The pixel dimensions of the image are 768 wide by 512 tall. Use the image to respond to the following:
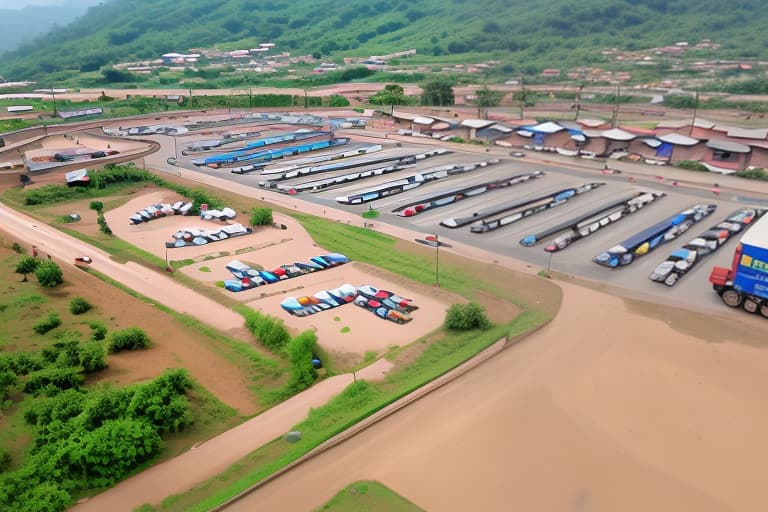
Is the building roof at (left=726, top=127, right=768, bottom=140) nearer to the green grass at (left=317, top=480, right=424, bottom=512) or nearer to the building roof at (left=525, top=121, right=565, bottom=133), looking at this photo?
the building roof at (left=525, top=121, right=565, bottom=133)

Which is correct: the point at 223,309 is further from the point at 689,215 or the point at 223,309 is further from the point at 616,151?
the point at 616,151

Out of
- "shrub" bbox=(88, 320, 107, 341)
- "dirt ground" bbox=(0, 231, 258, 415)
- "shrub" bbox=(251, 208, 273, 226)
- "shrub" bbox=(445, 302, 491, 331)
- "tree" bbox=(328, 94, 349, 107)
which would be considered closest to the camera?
"dirt ground" bbox=(0, 231, 258, 415)

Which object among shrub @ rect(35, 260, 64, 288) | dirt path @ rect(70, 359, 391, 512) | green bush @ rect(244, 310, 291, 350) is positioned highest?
shrub @ rect(35, 260, 64, 288)

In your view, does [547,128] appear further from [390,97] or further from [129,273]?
[129,273]

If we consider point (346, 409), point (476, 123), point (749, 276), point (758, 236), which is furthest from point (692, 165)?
point (346, 409)

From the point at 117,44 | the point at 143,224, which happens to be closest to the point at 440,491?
the point at 143,224

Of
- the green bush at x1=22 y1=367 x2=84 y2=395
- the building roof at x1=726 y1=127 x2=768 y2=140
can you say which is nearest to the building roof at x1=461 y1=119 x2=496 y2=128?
the building roof at x1=726 y1=127 x2=768 y2=140
